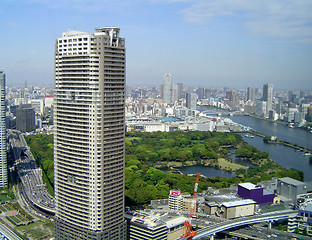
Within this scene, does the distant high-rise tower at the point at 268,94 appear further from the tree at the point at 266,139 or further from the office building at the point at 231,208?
the office building at the point at 231,208

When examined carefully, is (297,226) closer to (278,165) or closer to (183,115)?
(278,165)

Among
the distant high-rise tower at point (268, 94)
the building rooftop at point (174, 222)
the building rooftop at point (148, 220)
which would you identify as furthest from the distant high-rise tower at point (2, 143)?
the distant high-rise tower at point (268, 94)

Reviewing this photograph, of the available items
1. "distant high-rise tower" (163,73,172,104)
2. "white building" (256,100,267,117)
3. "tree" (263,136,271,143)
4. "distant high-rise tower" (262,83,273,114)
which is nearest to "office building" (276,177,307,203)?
"tree" (263,136,271,143)

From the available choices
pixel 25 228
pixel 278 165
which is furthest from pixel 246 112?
pixel 25 228

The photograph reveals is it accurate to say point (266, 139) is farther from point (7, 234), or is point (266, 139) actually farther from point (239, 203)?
point (7, 234)

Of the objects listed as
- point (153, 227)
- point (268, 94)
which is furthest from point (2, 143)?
point (268, 94)

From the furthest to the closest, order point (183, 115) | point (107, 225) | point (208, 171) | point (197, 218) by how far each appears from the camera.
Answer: point (183, 115) < point (208, 171) < point (197, 218) < point (107, 225)
